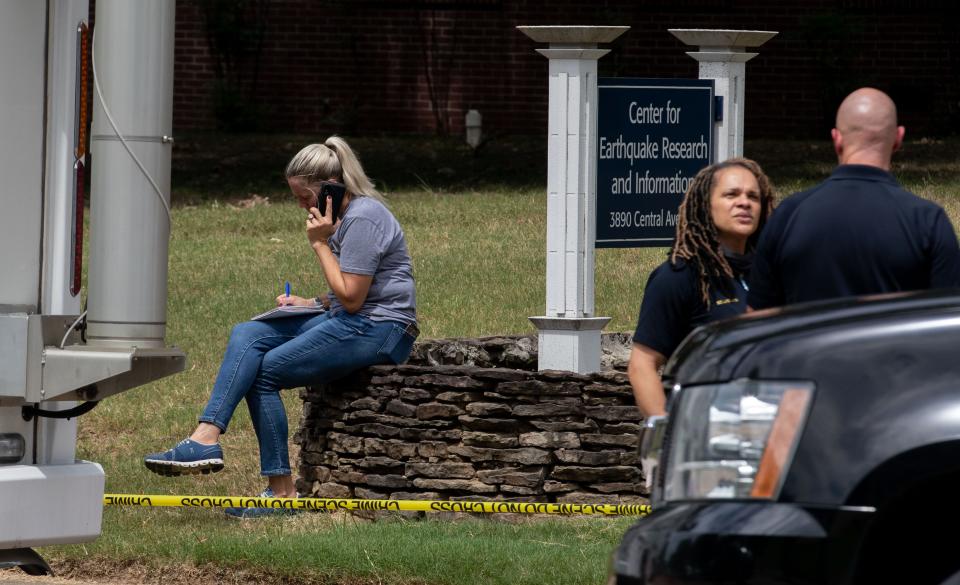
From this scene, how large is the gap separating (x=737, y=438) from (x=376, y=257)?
13.1ft

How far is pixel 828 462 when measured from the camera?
3.30m

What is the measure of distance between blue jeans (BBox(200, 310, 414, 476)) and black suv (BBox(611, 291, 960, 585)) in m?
3.90

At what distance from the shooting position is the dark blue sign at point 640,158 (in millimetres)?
7746

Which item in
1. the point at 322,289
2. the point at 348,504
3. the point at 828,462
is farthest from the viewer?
the point at 322,289

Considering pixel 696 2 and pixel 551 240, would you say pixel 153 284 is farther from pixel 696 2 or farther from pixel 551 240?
pixel 696 2

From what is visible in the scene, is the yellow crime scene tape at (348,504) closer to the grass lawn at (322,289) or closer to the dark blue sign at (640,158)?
the grass lawn at (322,289)

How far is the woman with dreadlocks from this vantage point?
5152mm

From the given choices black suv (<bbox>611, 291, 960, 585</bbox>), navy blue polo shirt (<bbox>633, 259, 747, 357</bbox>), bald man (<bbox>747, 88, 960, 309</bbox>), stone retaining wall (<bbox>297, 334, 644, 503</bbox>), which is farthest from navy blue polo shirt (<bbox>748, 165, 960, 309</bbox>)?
stone retaining wall (<bbox>297, 334, 644, 503</bbox>)

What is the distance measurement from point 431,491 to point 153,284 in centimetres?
278

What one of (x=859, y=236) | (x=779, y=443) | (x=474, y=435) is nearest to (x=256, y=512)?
(x=474, y=435)

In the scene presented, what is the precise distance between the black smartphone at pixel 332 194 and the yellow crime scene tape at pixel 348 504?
1253mm

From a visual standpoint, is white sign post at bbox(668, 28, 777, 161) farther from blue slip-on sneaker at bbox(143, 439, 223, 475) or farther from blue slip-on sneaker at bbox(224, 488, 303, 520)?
blue slip-on sneaker at bbox(143, 439, 223, 475)

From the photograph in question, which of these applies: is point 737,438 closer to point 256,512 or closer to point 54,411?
point 54,411

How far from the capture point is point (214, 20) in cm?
2111
